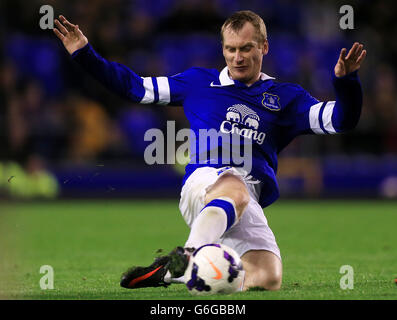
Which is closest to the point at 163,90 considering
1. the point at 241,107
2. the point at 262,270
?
the point at 241,107

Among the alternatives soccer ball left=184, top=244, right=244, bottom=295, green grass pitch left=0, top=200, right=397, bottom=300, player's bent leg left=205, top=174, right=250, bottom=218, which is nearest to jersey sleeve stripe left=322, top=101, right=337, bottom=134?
player's bent leg left=205, top=174, right=250, bottom=218

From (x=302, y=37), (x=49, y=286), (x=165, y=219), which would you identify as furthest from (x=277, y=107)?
(x=302, y=37)

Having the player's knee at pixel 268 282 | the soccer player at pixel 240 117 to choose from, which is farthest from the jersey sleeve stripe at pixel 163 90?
the player's knee at pixel 268 282

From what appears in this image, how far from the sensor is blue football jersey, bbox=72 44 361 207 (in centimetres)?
556

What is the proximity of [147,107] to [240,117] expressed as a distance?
1127cm

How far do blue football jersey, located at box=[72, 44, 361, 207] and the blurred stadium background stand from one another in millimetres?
9032

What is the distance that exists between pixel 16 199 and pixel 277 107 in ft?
33.6

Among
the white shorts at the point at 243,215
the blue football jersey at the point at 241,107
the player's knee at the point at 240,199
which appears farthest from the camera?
the blue football jersey at the point at 241,107

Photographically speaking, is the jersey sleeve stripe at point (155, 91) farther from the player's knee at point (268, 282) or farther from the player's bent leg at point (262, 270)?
the player's knee at point (268, 282)

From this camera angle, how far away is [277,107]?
5863 mm

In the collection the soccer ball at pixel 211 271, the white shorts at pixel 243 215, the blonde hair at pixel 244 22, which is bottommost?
the soccer ball at pixel 211 271

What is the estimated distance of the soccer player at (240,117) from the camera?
5305 millimetres

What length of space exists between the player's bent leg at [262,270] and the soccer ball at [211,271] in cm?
53

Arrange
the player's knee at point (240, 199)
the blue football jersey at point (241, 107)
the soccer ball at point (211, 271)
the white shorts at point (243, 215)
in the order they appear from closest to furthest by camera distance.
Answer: the soccer ball at point (211, 271) < the player's knee at point (240, 199) < the white shorts at point (243, 215) < the blue football jersey at point (241, 107)
